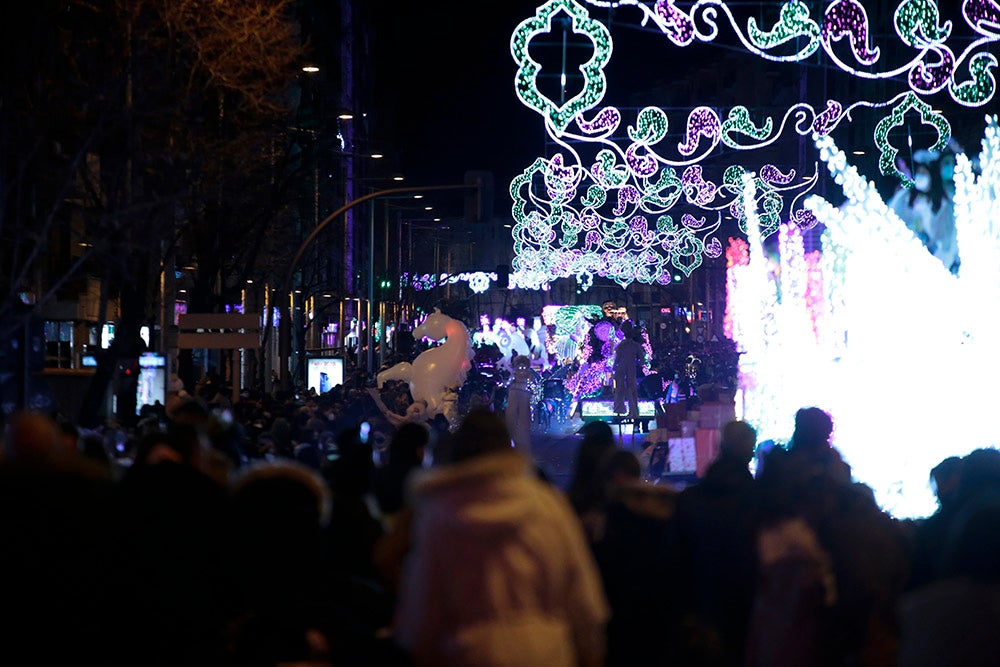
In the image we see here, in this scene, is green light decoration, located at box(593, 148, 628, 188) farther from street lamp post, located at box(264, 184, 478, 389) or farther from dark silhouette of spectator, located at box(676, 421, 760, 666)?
dark silhouette of spectator, located at box(676, 421, 760, 666)

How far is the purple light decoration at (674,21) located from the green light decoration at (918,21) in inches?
87.5

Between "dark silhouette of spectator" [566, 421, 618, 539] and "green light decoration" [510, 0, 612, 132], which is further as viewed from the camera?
"green light decoration" [510, 0, 612, 132]

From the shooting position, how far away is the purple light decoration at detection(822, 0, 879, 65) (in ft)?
55.0

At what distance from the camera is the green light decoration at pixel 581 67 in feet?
57.6

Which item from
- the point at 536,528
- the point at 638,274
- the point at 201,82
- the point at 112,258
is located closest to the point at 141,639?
the point at 536,528

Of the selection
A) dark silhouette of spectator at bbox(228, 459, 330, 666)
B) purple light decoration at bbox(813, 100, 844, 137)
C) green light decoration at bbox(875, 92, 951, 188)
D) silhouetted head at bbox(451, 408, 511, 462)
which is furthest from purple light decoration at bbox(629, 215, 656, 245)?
dark silhouette of spectator at bbox(228, 459, 330, 666)

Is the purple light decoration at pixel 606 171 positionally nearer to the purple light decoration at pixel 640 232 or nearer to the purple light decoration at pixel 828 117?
the purple light decoration at pixel 828 117

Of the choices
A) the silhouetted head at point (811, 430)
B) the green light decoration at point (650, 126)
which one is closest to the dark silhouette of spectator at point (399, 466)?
the silhouetted head at point (811, 430)

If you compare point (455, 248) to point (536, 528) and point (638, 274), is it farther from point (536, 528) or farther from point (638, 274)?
point (536, 528)

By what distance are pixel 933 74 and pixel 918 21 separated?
1601 millimetres

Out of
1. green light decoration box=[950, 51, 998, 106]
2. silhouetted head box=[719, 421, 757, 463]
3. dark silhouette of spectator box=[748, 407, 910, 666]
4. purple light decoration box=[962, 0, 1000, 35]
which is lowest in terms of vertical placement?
dark silhouette of spectator box=[748, 407, 910, 666]

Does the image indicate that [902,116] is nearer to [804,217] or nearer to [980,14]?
[980,14]

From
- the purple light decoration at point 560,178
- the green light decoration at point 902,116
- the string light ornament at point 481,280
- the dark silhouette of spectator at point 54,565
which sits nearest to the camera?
the dark silhouette of spectator at point 54,565

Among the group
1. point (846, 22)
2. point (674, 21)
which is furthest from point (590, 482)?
point (846, 22)
